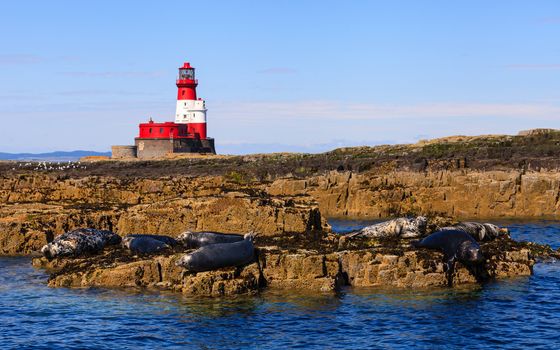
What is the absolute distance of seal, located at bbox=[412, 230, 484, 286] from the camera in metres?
22.7

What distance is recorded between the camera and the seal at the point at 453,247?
2273cm

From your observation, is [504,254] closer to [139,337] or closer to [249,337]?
[249,337]

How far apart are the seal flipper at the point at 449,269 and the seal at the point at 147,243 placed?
917 centimetres

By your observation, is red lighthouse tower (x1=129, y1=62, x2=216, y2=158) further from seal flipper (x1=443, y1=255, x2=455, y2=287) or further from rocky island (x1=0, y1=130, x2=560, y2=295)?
seal flipper (x1=443, y1=255, x2=455, y2=287)

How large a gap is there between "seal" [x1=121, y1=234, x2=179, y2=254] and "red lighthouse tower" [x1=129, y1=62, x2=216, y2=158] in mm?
69276

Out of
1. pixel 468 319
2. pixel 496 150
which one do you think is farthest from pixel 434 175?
→ pixel 468 319

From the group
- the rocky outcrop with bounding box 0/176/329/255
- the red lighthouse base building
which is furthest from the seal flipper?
the red lighthouse base building

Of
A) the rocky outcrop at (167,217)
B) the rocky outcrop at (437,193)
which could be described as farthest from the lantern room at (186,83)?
the rocky outcrop at (167,217)

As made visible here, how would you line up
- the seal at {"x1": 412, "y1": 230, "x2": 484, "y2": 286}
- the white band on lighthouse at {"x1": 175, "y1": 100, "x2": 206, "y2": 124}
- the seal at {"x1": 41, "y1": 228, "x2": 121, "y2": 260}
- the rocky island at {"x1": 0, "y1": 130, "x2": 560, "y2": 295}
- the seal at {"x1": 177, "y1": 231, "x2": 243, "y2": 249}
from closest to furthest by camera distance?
the rocky island at {"x1": 0, "y1": 130, "x2": 560, "y2": 295} < the seal at {"x1": 412, "y1": 230, "x2": 484, "y2": 286} < the seal at {"x1": 177, "y1": 231, "x2": 243, "y2": 249} < the seal at {"x1": 41, "y1": 228, "x2": 121, "y2": 260} < the white band on lighthouse at {"x1": 175, "y1": 100, "x2": 206, "y2": 124}

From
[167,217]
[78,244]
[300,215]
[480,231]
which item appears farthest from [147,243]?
[480,231]

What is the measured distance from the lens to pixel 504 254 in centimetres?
2494

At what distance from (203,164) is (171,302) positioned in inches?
2170

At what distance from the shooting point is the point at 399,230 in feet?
86.9

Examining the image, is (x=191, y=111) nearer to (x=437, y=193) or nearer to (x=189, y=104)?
(x=189, y=104)
